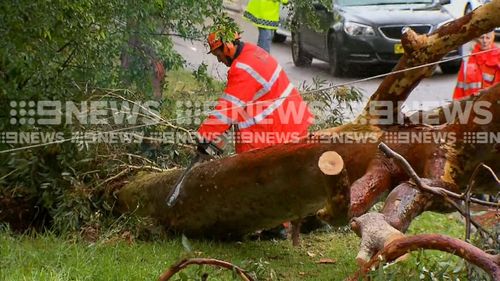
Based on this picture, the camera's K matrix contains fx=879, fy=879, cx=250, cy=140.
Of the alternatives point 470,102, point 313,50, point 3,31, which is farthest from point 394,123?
point 313,50

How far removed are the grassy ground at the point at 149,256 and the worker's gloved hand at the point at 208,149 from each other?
2.01 ft

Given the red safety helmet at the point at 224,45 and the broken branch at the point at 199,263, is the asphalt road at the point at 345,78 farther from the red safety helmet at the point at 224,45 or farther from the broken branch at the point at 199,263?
the broken branch at the point at 199,263

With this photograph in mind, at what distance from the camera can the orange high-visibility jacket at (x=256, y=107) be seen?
20.1 ft

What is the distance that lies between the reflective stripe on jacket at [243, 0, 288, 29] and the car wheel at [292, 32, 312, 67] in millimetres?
3216

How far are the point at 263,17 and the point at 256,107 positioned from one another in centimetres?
472

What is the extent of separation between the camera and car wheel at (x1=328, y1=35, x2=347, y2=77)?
43.8 feet

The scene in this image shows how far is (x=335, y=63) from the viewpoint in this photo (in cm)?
1341

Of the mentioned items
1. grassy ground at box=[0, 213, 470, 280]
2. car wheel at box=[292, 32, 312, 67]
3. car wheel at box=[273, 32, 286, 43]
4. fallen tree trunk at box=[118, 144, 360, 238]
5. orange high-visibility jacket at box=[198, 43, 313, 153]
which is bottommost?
grassy ground at box=[0, 213, 470, 280]

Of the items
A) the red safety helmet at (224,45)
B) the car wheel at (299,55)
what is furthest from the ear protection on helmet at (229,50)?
the car wheel at (299,55)

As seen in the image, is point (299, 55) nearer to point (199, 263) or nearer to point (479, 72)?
point (479, 72)

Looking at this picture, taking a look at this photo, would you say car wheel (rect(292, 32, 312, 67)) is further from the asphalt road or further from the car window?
the car window

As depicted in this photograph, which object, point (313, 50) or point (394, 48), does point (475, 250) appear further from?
point (313, 50)

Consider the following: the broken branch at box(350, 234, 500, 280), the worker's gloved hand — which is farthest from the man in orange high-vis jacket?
the broken branch at box(350, 234, 500, 280)

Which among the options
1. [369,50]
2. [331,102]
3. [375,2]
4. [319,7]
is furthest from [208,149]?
[375,2]
